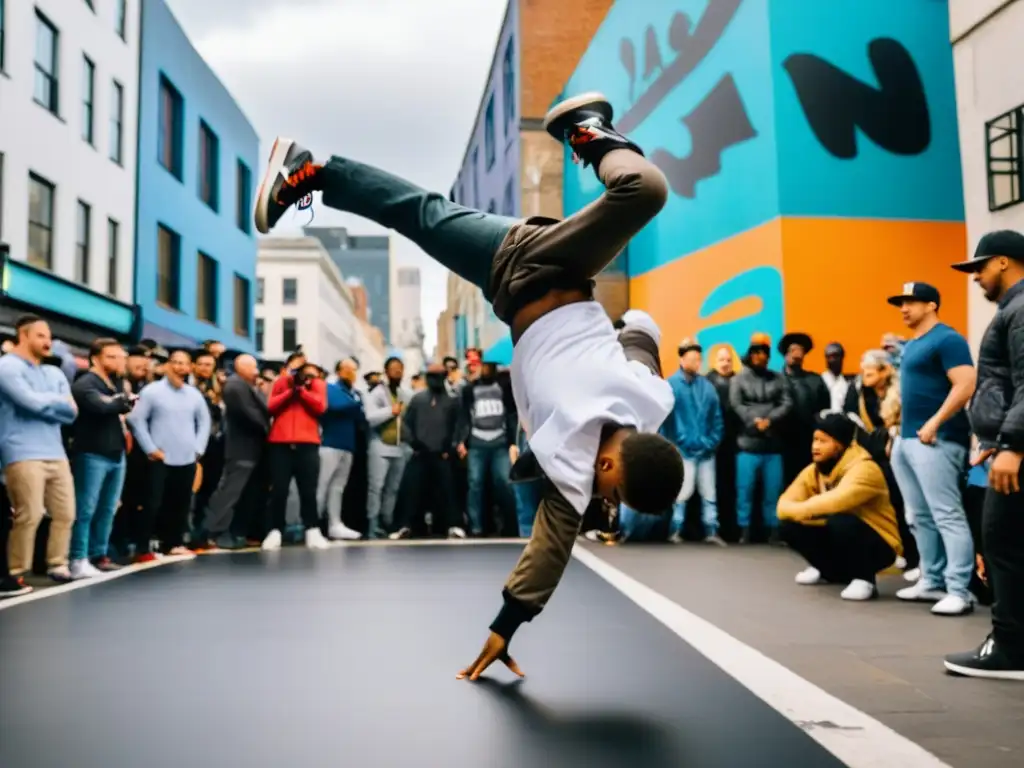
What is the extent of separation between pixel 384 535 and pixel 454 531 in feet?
2.53

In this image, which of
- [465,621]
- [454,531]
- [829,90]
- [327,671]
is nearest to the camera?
[327,671]

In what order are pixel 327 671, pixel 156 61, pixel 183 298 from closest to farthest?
pixel 327 671 < pixel 156 61 < pixel 183 298

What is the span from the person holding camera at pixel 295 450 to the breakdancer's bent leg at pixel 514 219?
17.0ft

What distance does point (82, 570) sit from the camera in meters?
6.57

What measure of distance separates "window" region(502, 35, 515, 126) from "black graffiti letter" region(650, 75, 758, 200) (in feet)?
29.8

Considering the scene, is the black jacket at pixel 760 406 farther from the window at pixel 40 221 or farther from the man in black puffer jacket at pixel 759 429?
the window at pixel 40 221

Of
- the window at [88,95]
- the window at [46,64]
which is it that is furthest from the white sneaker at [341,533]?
the window at [88,95]

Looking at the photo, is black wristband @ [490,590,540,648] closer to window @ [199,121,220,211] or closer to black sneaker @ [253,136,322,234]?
black sneaker @ [253,136,322,234]

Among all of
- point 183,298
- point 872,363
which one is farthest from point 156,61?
point 872,363

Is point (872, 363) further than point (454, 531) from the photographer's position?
No

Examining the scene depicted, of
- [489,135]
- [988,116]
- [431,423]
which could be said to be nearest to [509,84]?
[489,135]

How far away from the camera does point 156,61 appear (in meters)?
20.0

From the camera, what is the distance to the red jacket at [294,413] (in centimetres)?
889

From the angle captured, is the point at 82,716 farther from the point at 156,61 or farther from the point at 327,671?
the point at 156,61
